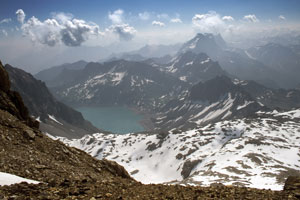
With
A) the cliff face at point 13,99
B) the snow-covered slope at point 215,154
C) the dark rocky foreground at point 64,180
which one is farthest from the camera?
the snow-covered slope at point 215,154

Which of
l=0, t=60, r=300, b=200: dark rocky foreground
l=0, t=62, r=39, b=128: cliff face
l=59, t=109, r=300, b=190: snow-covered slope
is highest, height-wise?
l=0, t=62, r=39, b=128: cliff face

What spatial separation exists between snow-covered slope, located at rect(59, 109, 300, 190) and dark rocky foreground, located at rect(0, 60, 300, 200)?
2259 inches

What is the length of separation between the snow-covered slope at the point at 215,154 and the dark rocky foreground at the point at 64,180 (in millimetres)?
57388

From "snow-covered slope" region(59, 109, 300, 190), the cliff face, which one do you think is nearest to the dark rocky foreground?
the cliff face

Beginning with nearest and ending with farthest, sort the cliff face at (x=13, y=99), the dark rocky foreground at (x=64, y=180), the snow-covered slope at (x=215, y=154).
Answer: the dark rocky foreground at (x=64, y=180) → the cliff face at (x=13, y=99) → the snow-covered slope at (x=215, y=154)

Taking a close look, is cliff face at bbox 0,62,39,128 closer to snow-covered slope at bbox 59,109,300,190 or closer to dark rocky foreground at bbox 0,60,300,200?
dark rocky foreground at bbox 0,60,300,200

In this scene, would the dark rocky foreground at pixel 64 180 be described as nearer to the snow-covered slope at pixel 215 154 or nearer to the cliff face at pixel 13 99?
the cliff face at pixel 13 99

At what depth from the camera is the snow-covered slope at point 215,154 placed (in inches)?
3182

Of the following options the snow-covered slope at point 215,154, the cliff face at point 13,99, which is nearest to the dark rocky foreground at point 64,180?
the cliff face at point 13,99

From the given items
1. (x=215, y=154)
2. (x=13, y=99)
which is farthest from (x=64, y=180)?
(x=215, y=154)

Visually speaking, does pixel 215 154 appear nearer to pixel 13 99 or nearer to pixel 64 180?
pixel 13 99

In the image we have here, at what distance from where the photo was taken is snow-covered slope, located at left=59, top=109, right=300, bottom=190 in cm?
8081

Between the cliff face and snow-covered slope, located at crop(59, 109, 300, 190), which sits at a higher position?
the cliff face

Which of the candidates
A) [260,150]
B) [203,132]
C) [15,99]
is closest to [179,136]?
[203,132]
